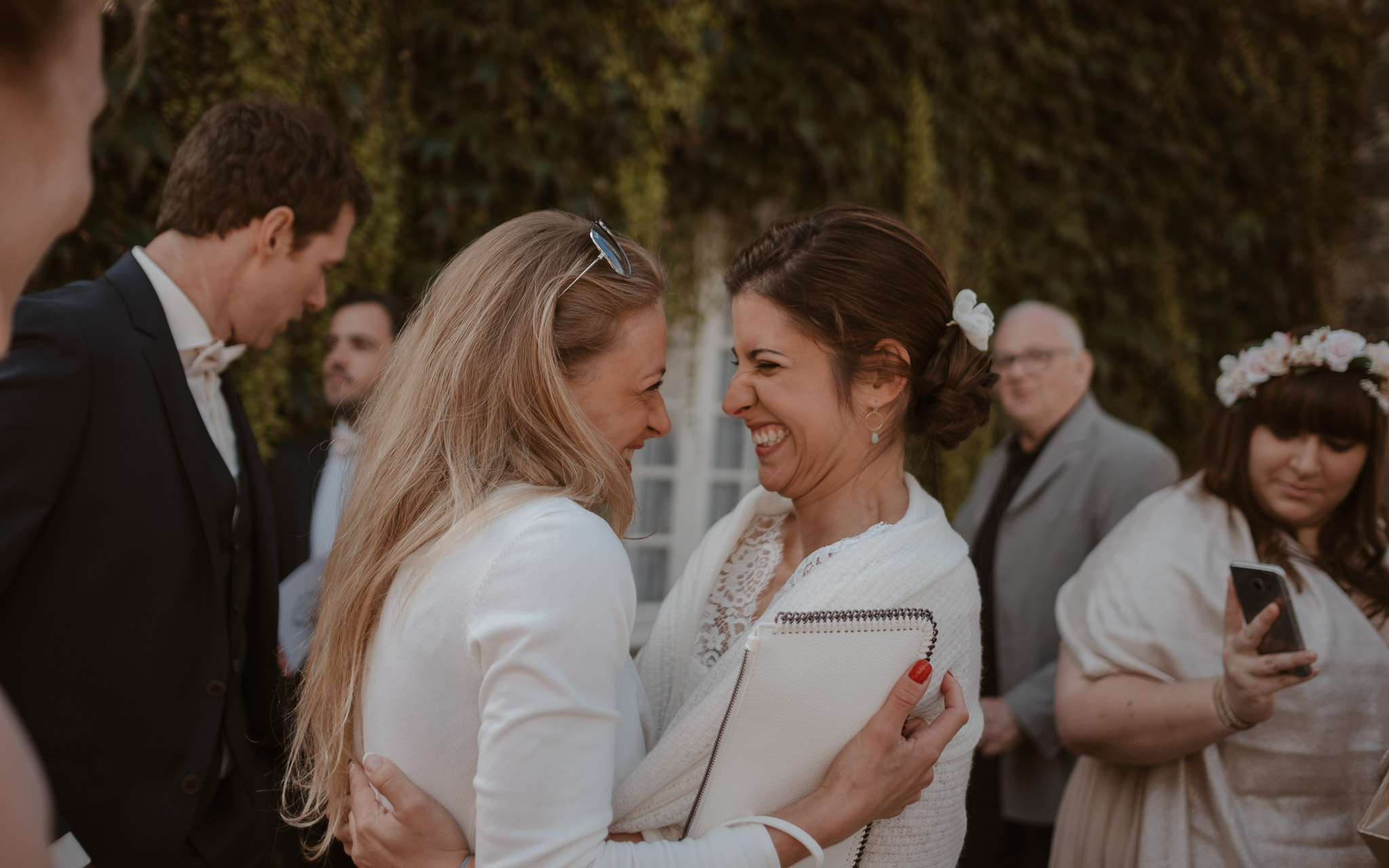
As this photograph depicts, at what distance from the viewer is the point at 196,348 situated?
80.0 inches

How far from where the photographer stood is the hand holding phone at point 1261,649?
1781 mm

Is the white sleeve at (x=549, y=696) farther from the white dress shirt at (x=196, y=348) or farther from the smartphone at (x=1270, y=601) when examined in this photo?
Result: the smartphone at (x=1270, y=601)

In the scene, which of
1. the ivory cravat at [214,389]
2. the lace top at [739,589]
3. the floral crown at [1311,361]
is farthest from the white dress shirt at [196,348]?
the floral crown at [1311,361]

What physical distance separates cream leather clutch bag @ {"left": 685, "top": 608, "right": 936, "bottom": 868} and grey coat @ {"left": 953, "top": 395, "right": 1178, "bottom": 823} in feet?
6.48

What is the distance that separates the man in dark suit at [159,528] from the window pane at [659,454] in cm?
258

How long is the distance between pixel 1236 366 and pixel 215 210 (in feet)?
8.33

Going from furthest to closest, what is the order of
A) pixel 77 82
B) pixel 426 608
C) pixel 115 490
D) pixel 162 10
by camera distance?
pixel 162 10, pixel 115 490, pixel 426 608, pixel 77 82

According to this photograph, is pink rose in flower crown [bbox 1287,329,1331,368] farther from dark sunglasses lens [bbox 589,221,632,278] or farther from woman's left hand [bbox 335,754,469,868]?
woman's left hand [bbox 335,754,469,868]

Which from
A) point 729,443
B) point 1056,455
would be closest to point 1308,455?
point 1056,455

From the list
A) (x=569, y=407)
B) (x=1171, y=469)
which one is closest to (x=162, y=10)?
(x=569, y=407)

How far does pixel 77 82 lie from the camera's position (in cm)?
75

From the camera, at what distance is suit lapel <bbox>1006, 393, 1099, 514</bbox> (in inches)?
141

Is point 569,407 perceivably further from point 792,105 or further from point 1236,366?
point 792,105

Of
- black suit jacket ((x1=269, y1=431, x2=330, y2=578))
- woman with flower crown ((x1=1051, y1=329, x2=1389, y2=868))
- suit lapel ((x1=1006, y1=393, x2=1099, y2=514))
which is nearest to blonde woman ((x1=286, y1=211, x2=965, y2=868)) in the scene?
woman with flower crown ((x1=1051, y1=329, x2=1389, y2=868))
